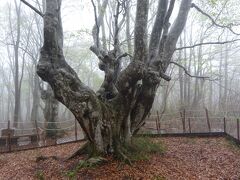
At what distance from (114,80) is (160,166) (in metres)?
2.66

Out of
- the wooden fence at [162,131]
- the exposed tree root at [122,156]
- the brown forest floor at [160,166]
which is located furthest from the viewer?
the wooden fence at [162,131]

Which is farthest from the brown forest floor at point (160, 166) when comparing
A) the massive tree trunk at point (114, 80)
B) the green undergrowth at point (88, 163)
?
the massive tree trunk at point (114, 80)

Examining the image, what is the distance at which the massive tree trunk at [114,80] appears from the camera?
672 centimetres

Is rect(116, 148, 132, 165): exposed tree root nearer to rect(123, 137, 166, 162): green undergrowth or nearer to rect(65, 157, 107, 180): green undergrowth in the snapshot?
rect(123, 137, 166, 162): green undergrowth

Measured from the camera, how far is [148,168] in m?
6.92

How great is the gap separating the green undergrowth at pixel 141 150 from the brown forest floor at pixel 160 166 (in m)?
0.19

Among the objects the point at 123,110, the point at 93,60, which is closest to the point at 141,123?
the point at 123,110

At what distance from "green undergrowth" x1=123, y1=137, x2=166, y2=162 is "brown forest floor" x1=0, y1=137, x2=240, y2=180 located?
0.62ft

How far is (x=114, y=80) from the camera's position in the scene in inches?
305

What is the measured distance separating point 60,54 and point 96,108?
1666 millimetres

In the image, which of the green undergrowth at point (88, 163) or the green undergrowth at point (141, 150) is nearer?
the green undergrowth at point (88, 163)

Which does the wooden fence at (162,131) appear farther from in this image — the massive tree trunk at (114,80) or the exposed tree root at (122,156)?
the exposed tree root at (122,156)

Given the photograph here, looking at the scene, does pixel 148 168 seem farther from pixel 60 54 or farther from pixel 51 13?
pixel 51 13

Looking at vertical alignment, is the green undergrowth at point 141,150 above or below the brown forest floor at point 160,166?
above
